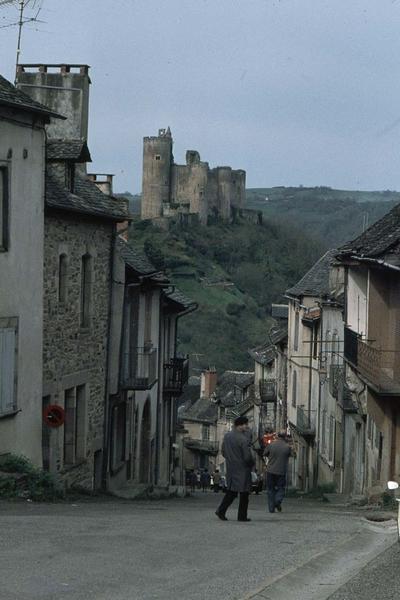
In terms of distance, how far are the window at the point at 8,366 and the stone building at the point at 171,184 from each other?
120 meters

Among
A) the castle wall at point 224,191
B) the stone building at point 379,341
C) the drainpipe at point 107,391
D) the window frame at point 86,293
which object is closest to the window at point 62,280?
the window frame at point 86,293

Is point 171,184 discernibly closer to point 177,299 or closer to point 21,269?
point 177,299

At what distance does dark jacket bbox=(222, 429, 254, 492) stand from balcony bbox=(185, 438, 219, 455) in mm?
63978

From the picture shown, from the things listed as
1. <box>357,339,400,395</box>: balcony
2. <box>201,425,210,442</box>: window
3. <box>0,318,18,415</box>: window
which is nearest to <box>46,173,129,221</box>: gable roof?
<box>0,318,18,415</box>: window

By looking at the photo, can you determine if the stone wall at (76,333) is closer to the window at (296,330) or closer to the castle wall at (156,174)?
the window at (296,330)

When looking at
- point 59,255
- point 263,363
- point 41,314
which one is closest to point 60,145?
point 59,255

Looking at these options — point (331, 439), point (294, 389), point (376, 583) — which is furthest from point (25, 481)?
point (294, 389)

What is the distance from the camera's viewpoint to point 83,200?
24.3m

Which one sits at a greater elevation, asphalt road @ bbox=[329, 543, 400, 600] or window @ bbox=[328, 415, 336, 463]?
asphalt road @ bbox=[329, 543, 400, 600]

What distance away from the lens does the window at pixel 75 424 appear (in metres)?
24.0

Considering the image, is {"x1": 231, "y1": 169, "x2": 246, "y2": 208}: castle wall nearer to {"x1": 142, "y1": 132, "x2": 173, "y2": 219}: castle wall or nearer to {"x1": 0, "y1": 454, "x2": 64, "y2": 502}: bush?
{"x1": 142, "y1": 132, "x2": 173, "y2": 219}: castle wall

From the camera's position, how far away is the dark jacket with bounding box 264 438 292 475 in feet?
60.3

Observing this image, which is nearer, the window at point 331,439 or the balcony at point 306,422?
the window at point 331,439

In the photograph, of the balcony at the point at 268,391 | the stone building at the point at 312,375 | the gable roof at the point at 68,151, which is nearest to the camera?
the gable roof at the point at 68,151
